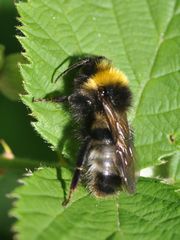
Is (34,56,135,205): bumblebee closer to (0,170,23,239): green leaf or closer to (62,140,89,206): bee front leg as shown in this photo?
(62,140,89,206): bee front leg

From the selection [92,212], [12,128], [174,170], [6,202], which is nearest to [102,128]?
[92,212]

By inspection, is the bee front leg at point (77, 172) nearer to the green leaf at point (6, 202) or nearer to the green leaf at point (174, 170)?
the green leaf at point (174, 170)

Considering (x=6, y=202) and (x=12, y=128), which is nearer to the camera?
(x=6, y=202)

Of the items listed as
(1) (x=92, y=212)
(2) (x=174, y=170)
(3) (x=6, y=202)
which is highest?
(1) (x=92, y=212)

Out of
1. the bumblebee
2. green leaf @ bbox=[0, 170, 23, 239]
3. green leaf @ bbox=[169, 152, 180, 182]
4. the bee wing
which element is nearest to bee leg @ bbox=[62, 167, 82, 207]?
the bumblebee

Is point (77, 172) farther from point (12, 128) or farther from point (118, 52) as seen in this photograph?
point (12, 128)

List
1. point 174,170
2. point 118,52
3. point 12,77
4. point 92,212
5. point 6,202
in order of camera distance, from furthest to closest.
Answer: point 6,202
point 12,77
point 174,170
point 118,52
point 92,212
